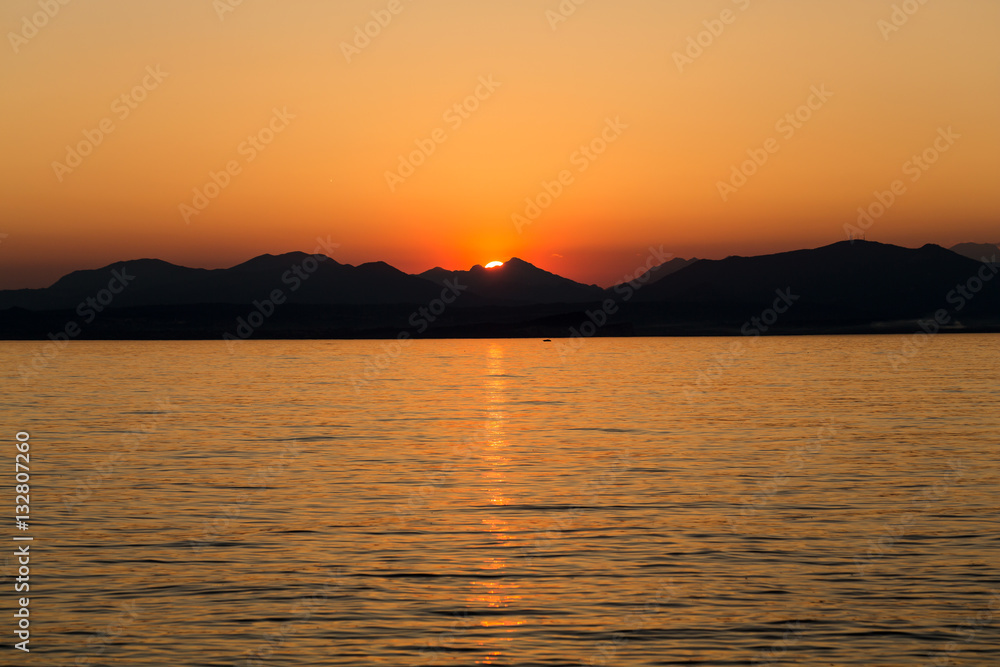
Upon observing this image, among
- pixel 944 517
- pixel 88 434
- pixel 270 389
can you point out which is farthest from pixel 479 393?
pixel 944 517

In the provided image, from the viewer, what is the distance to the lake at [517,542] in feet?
47.3

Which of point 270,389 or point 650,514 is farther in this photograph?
point 270,389

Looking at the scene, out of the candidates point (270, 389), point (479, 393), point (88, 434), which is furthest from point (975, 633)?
point (270, 389)

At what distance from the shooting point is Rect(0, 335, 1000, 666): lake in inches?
568

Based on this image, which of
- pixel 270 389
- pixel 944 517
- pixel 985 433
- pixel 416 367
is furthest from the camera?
pixel 416 367

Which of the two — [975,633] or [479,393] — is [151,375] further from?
[975,633]

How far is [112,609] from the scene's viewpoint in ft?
52.5

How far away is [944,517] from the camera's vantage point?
22859mm

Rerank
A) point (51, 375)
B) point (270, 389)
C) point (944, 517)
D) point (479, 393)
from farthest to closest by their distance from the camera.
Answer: point (51, 375), point (270, 389), point (479, 393), point (944, 517)

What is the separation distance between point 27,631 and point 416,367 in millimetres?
Result: 103536

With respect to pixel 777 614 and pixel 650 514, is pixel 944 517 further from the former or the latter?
pixel 777 614

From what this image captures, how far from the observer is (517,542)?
20.6 m

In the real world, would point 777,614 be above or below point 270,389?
below

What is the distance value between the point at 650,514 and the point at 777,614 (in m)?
8.04
